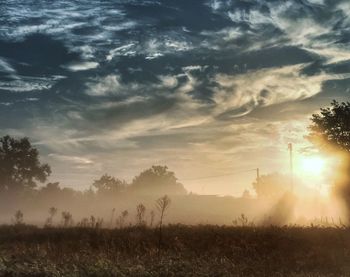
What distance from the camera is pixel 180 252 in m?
22.5

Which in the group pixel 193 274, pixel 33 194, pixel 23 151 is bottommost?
pixel 193 274

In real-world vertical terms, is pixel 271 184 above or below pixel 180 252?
above

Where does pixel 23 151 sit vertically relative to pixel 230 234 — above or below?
above

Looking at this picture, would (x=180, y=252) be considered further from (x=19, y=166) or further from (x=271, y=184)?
(x=271, y=184)

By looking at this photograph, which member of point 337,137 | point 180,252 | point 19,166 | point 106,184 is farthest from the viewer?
point 106,184

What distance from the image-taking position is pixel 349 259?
20.3 m

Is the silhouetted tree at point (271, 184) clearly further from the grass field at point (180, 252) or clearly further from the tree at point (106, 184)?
the grass field at point (180, 252)

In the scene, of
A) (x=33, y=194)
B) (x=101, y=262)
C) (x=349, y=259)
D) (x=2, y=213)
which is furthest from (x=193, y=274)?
(x=33, y=194)

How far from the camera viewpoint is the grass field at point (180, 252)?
50.2 ft

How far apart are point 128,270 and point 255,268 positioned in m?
4.88

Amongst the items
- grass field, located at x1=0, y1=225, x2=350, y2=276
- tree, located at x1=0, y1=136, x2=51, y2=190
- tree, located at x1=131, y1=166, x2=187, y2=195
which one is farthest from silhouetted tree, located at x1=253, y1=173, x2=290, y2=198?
grass field, located at x1=0, y1=225, x2=350, y2=276

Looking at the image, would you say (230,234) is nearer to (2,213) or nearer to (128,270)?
(128,270)

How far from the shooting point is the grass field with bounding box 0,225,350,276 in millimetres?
15289

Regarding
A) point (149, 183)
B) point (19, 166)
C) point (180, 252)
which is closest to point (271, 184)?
point (149, 183)
